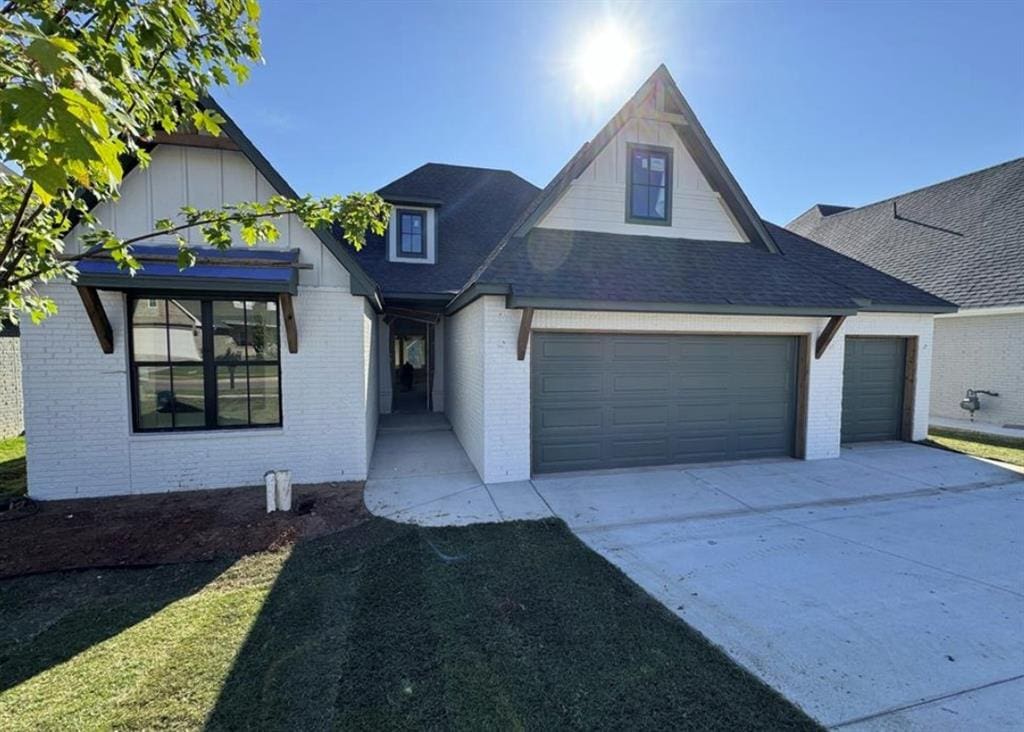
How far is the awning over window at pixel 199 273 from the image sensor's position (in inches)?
223

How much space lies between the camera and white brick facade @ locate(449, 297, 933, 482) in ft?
23.1

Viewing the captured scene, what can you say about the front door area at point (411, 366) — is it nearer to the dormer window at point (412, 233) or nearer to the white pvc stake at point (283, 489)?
the dormer window at point (412, 233)

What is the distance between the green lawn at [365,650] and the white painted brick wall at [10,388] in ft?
29.4

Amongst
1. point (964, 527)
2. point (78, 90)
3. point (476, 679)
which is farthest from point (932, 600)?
point (78, 90)

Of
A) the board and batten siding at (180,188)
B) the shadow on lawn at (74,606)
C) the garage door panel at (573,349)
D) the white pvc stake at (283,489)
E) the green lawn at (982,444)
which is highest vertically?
the board and batten siding at (180,188)

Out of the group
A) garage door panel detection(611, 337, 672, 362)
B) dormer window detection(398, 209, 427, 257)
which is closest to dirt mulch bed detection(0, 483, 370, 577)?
garage door panel detection(611, 337, 672, 362)

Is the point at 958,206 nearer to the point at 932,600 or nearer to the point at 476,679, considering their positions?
the point at 932,600

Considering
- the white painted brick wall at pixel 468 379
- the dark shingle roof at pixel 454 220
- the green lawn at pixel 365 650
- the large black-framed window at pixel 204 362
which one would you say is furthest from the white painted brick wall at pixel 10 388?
the white painted brick wall at pixel 468 379

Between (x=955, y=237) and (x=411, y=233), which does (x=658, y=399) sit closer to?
(x=411, y=233)

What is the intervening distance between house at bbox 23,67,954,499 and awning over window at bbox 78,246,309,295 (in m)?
0.04

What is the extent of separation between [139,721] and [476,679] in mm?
1964

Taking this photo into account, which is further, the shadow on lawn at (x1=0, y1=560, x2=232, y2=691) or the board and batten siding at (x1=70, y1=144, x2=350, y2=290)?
the board and batten siding at (x1=70, y1=144, x2=350, y2=290)

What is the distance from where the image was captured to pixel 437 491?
22.1ft

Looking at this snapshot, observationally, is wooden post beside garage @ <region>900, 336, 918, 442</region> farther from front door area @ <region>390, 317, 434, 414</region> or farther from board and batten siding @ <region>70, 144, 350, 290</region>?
board and batten siding @ <region>70, 144, 350, 290</region>
